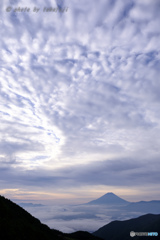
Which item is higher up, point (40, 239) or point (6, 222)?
point (6, 222)

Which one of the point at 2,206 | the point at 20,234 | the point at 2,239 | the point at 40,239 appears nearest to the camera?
the point at 2,239

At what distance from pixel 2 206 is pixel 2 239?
1008 centimetres

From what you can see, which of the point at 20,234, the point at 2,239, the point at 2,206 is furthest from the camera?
the point at 2,206

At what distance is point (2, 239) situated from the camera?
22.1m

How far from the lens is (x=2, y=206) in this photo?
1228 inches

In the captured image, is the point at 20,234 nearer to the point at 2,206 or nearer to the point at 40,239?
the point at 40,239

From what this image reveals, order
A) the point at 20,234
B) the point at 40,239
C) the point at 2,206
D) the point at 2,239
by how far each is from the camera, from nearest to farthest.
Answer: the point at 2,239 → the point at 20,234 → the point at 40,239 → the point at 2,206

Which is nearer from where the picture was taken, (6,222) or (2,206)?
(6,222)

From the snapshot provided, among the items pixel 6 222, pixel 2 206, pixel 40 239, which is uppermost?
pixel 2 206

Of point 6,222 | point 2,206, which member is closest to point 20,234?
point 6,222

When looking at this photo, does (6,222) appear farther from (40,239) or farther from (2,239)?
(40,239)

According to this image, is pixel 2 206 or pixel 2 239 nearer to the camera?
pixel 2 239

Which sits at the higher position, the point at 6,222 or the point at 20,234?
the point at 6,222

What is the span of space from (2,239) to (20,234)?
394 centimetres
